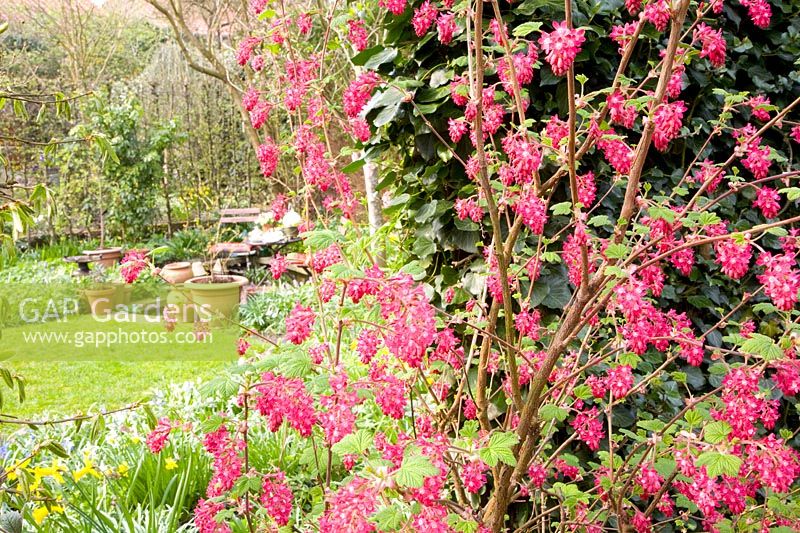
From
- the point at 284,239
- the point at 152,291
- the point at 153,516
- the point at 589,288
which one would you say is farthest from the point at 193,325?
the point at 589,288

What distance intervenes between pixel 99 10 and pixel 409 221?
11.0m

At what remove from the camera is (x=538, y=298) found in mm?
2104

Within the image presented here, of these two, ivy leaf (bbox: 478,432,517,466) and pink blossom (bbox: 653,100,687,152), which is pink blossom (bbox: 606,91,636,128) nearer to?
pink blossom (bbox: 653,100,687,152)

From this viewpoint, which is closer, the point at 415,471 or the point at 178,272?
the point at 415,471

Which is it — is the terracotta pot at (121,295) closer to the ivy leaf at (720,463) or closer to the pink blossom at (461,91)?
the pink blossom at (461,91)

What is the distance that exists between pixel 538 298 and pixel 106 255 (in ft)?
23.6

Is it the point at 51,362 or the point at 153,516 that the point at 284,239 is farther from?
the point at 153,516

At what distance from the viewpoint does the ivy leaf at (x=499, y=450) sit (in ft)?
3.97

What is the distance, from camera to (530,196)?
5.21ft

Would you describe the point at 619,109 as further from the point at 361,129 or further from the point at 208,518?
the point at 208,518

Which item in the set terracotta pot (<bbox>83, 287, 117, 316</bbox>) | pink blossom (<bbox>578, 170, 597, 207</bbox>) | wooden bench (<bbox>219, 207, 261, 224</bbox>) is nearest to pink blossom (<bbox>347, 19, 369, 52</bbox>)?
pink blossom (<bbox>578, 170, 597, 207</bbox>)

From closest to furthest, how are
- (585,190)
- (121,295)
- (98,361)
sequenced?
1. (585,190)
2. (98,361)
3. (121,295)

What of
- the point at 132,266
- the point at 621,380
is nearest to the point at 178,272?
the point at 132,266

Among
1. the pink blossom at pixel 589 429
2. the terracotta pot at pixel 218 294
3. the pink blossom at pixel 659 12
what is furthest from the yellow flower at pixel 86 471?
the terracotta pot at pixel 218 294
